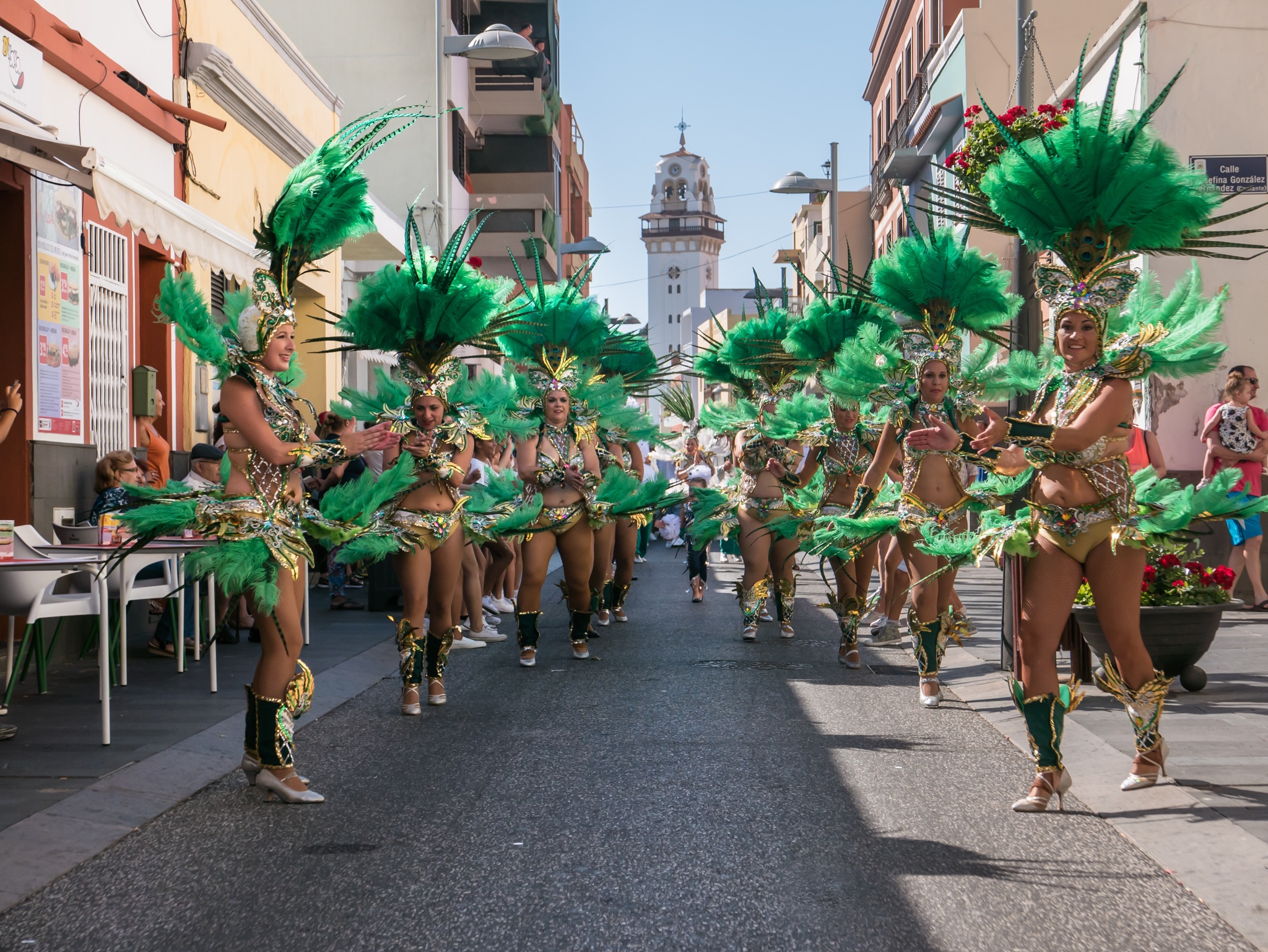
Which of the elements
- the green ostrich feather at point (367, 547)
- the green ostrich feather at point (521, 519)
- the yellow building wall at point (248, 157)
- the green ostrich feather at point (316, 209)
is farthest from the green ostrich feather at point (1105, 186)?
the yellow building wall at point (248, 157)

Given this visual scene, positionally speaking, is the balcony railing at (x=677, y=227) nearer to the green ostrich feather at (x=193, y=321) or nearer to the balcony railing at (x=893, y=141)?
the balcony railing at (x=893, y=141)

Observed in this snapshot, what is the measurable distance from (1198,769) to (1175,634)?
6.15ft

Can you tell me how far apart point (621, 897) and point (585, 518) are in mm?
5665

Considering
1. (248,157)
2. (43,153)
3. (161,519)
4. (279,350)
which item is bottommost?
(161,519)

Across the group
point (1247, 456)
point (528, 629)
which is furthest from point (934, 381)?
point (1247, 456)

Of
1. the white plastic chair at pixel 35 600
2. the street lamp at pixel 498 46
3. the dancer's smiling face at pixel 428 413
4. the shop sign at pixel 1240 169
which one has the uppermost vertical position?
the street lamp at pixel 498 46

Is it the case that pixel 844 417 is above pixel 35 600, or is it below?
above

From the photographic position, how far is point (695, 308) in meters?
127

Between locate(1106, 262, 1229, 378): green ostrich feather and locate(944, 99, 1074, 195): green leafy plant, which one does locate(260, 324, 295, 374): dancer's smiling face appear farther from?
locate(944, 99, 1074, 195): green leafy plant

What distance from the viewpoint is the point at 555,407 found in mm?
9812

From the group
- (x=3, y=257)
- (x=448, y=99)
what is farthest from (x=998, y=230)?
(x=448, y=99)

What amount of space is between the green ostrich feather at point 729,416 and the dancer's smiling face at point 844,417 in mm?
1094

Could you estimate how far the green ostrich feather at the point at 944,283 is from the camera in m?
7.96

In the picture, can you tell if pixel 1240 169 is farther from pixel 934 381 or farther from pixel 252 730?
pixel 252 730
